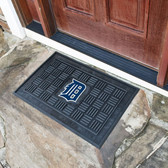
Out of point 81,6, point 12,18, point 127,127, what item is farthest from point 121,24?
point 12,18

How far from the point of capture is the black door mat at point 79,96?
6.74 feet

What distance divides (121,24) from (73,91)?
0.79 meters

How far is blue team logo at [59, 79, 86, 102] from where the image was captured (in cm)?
226

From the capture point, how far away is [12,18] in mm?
2717

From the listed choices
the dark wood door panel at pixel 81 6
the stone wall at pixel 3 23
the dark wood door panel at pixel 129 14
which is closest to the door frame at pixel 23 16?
the stone wall at pixel 3 23

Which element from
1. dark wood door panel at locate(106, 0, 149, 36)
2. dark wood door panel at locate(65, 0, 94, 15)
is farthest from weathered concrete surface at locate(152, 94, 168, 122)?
dark wood door panel at locate(65, 0, 94, 15)

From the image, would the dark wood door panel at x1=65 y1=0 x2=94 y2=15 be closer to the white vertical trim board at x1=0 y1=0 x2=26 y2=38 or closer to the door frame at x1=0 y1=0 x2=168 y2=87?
the door frame at x1=0 y1=0 x2=168 y2=87

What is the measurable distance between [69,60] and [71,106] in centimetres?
59

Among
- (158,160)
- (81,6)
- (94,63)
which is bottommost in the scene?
(158,160)

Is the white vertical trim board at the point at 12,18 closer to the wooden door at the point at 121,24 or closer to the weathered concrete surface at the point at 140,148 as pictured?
the wooden door at the point at 121,24

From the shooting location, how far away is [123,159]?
1.87m

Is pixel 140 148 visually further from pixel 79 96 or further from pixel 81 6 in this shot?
pixel 81 6

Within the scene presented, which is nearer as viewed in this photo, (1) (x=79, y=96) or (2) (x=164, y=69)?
(2) (x=164, y=69)

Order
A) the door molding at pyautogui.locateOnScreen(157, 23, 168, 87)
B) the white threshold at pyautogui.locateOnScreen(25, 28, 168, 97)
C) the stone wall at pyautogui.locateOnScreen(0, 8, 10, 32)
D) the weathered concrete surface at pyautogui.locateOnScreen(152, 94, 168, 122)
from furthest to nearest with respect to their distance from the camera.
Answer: the stone wall at pyautogui.locateOnScreen(0, 8, 10, 32) < the white threshold at pyautogui.locateOnScreen(25, 28, 168, 97) < the weathered concrete surface at pyautogui.locateOnScreen(152, 94, 168, 122) < the door molding at pyautogui.locateOnScreen(157, 23, 168, 87)
